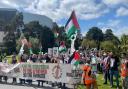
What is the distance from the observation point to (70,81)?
18891 millimetres

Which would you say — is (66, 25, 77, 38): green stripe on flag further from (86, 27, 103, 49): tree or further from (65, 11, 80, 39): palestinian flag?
(86, 27, 103, 49): tree

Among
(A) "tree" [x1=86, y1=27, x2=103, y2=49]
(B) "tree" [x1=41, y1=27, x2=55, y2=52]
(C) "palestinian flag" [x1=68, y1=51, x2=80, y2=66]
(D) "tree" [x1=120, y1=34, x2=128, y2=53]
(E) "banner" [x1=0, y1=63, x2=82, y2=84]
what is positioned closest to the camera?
(E) "banner" [x1=0, y1=63, x2=82, y2=84]

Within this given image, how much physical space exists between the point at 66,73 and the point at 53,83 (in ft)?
6.30

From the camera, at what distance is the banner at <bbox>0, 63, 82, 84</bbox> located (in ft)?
62.0

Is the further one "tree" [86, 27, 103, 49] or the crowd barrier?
"tree" [86, 27, 103, 49]

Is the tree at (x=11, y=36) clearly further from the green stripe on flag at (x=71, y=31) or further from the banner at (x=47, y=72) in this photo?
the green stripe on flag at (x=71, y=31)

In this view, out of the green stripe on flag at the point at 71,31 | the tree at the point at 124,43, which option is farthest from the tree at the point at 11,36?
the green stripe on flag at the point at 71,31

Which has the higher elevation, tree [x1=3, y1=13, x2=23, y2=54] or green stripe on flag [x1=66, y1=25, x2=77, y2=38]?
tree [x1=3, y1=13, x2=23, y2=54]

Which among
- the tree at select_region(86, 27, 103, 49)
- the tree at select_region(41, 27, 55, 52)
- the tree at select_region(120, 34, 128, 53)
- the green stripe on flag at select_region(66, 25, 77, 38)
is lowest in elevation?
the green stripe on flag at select_region(66, 25, 77, 38)

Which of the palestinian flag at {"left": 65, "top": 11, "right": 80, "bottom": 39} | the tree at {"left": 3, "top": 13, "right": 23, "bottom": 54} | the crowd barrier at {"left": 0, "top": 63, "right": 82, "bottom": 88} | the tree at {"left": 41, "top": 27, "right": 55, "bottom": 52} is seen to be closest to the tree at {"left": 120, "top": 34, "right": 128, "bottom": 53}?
the crowd barrier at {"left": 0, "top": 63, "right": 82, "bottom": 88}

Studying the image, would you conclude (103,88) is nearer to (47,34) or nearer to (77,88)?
(77,88)

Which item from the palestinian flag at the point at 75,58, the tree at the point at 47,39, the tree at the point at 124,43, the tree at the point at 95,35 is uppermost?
the tree at the point at 95,35

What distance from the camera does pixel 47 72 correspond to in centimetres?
2070

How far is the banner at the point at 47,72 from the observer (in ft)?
62.0
